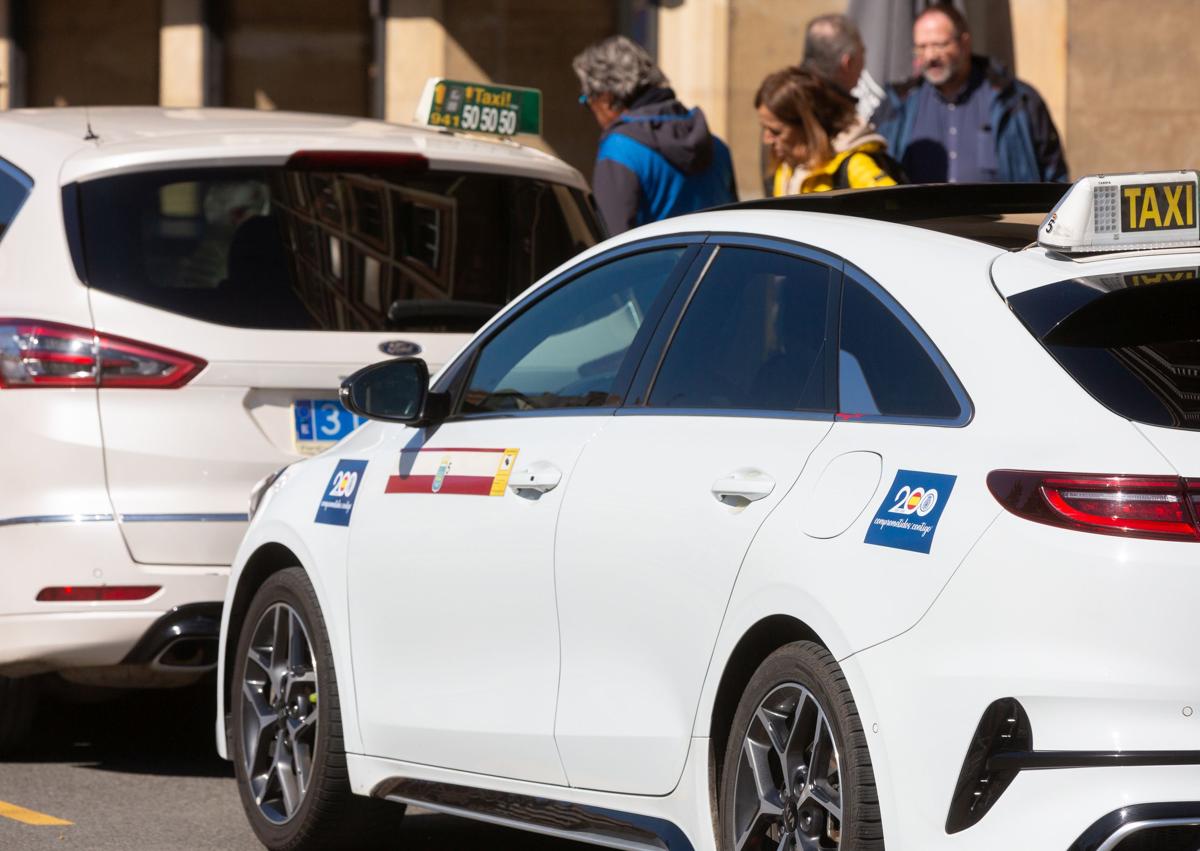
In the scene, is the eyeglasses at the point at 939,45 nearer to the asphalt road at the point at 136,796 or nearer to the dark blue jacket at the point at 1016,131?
the dark blue jacket at the point at 1016,131

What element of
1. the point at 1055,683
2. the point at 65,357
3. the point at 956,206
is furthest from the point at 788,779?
the point at 65,357

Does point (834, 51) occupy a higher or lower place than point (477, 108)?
higher

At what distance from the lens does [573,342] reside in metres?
5.13

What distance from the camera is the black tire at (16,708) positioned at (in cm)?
696

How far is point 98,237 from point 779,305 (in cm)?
272

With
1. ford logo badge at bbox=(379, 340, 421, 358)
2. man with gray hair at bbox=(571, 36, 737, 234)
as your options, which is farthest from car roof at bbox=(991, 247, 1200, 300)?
man with gray hair at bbox=(571, 36, 737, 234)

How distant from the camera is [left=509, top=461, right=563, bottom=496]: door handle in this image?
4.79 metres

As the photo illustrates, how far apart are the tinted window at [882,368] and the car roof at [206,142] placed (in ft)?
Answer: 9.61

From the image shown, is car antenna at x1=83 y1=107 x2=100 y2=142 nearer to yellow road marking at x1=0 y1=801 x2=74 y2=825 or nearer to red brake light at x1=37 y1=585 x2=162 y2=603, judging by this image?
red brake light at x1=37 y1=585 x2=162 y2=603

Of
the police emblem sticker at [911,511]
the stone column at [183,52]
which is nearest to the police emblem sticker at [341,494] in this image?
the police emblem sticker at [911,511]

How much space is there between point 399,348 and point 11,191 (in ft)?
4.07

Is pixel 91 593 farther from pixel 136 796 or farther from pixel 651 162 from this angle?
pixel 651 162

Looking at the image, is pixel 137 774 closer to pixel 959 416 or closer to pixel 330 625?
pixel 330 625

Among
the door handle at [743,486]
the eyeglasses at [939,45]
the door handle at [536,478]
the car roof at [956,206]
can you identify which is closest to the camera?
the door handle at [743,486]
